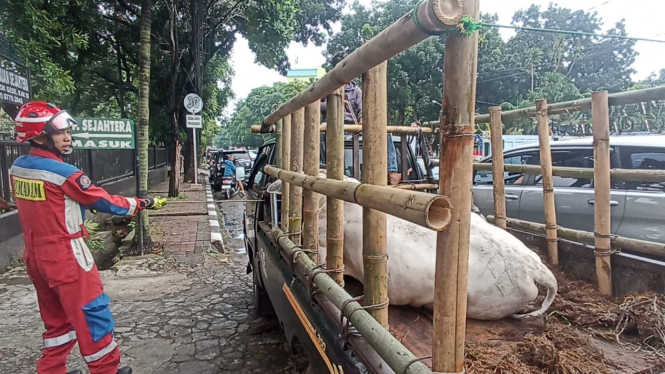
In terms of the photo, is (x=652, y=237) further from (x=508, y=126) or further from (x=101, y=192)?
(x=508, y=126)

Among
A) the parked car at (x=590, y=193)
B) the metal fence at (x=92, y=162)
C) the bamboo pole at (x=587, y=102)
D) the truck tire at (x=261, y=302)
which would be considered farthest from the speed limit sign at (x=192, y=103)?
the bamboo pole at (x=587, y=102)

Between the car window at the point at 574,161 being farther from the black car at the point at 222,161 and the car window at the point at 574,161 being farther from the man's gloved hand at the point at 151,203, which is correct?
the black car at the point at 222,161

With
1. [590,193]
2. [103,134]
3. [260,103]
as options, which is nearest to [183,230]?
[103,134]

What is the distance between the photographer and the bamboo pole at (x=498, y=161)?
3.12 m

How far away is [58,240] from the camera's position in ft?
8.20

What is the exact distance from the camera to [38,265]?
2.50 m

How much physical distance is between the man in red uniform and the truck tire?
4.92 ft

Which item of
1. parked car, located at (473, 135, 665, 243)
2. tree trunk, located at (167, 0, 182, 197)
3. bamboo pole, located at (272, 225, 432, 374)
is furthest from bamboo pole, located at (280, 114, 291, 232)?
tree trunk, located at (167, 0, 182, 197)

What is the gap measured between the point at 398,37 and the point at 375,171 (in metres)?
→ 0.51

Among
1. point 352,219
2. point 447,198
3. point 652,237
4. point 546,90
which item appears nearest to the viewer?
point 447,198

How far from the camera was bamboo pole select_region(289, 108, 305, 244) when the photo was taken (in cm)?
256

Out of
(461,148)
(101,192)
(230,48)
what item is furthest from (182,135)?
(461,148)

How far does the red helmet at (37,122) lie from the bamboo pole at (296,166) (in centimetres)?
137

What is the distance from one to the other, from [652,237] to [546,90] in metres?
17.6
